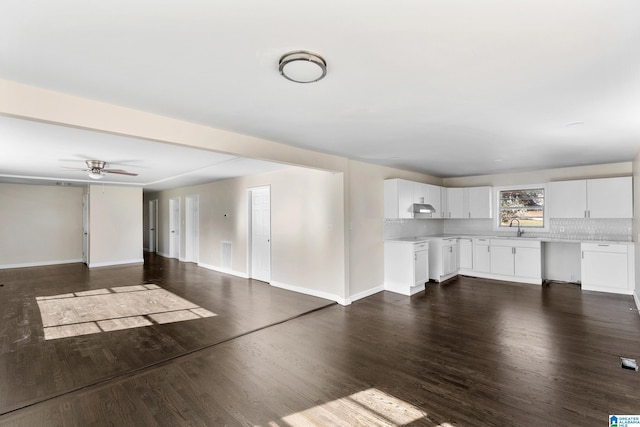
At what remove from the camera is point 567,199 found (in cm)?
585

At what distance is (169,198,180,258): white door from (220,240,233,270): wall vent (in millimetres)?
2852

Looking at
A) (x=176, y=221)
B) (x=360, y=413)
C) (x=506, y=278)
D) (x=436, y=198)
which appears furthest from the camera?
(x=176, y=221)

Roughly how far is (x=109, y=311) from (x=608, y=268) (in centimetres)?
833

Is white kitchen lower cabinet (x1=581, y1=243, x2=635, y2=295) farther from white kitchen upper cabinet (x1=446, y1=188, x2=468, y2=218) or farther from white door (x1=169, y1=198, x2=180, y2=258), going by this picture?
white door (x1=169, y1=198, x2=180, y2=258)

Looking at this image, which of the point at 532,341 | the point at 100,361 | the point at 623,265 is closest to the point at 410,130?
the point at 532,341

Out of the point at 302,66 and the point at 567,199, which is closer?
the point at 302,66

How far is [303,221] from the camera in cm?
556

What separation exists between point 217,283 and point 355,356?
414 centimetres

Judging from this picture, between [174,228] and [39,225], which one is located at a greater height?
[39,225]

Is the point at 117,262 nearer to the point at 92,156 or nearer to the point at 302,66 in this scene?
the point at 92,156

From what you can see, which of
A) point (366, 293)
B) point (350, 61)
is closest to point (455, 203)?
point (366, 293)

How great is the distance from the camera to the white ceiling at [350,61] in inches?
55.2

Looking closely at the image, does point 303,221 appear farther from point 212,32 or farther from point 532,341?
point 212,32

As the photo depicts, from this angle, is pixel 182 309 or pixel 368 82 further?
pixel 182 309
